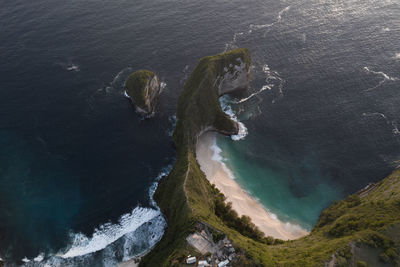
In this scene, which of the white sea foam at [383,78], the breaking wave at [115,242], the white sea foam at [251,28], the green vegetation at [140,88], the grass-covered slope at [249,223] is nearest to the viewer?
the grass-covered slope at [249,223]

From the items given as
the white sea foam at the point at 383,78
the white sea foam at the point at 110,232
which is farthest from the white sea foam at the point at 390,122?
the white sea foam at the point at 110,232

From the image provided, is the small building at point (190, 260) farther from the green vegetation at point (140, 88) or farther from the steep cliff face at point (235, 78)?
the steep cliff face at point (235, 78)

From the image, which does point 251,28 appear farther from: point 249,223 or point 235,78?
point 249,223

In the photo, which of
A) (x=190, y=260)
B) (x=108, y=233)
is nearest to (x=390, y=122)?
(x=190, y=260)

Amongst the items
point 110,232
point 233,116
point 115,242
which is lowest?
point 115,242

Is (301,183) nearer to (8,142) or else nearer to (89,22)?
(8,142)

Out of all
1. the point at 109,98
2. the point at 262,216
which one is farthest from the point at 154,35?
A: the point at 262,216
